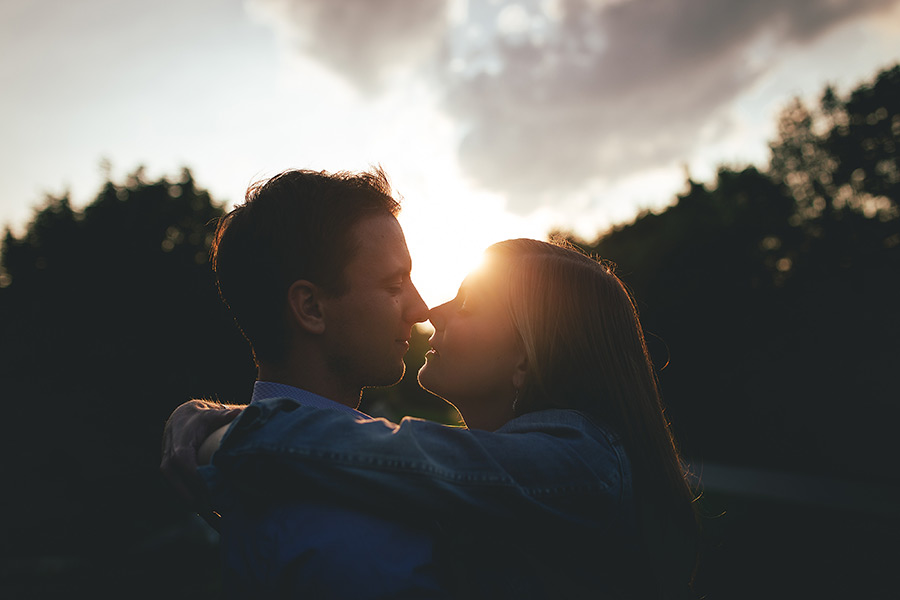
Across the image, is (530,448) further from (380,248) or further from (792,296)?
(792,296)

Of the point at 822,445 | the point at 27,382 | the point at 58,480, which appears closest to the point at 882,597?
the point at 822,445

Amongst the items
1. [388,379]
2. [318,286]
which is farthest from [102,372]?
[318,286]

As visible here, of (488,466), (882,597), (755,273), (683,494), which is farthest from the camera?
(755,273)

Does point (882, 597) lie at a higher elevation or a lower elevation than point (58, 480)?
lower

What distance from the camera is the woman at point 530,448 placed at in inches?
66.2

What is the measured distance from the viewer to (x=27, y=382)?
21.1m

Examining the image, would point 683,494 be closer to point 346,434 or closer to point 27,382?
point 346,434

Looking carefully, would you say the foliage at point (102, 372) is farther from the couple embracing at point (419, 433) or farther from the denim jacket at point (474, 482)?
the denim jacket at point (474, 482)

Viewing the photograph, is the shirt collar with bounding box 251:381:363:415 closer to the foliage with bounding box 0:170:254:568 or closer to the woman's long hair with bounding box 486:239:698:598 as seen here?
the woman's long hair with bounding box 486:239:698:598

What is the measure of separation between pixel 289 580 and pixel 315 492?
30cm

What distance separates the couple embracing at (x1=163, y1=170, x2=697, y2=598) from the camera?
5.59ft

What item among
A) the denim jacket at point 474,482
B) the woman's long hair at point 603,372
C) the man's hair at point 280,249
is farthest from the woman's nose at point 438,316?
the denim jacket at point 474,482

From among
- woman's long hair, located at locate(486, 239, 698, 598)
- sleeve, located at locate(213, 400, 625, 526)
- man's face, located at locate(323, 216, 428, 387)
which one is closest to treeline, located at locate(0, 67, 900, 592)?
woman's long hair, located at locate(486, 239, 698, 598)

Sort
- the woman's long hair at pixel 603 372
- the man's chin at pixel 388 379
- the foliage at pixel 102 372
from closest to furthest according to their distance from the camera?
the woman's long hair at pixel 603 372
the man's chin at pixel 388 379
the foliage at pixel 102 372
